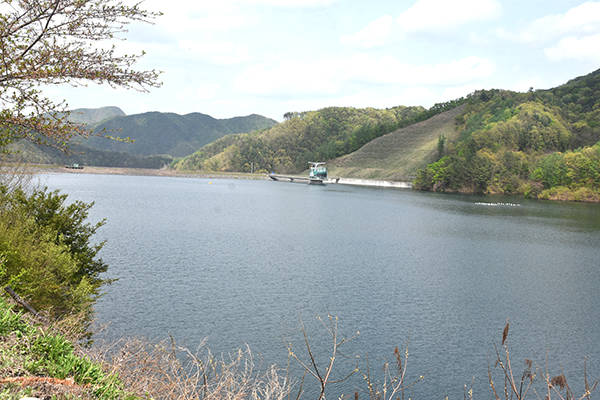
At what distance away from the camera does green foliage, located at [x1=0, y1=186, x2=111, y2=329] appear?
949 centimetres

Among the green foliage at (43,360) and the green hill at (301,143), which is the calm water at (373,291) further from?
the green hill at (301,143)

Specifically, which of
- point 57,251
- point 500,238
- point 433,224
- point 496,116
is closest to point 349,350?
point 57,251

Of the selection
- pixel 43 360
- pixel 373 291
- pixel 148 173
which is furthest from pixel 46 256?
pixel 148 173

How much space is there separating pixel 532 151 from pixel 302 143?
9329cm

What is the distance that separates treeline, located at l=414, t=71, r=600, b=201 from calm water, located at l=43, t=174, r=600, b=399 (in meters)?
50.0

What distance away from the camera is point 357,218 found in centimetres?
4600

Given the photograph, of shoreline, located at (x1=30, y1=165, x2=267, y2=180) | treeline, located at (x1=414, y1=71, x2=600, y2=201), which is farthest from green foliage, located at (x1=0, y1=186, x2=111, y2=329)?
shoreline, located at (x1=30, y1=165, x2=267, y2=180)

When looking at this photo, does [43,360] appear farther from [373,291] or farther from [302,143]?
[302,143]

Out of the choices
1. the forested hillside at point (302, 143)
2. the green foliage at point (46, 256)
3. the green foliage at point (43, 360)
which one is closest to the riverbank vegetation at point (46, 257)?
the green foliage at point (46, 256)

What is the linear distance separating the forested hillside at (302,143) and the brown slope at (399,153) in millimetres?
5453

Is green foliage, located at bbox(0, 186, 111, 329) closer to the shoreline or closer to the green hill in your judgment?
the shoreline

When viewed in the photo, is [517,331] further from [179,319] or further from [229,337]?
[179,319]

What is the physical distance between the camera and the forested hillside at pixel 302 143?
531 ft

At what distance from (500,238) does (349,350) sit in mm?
26288
